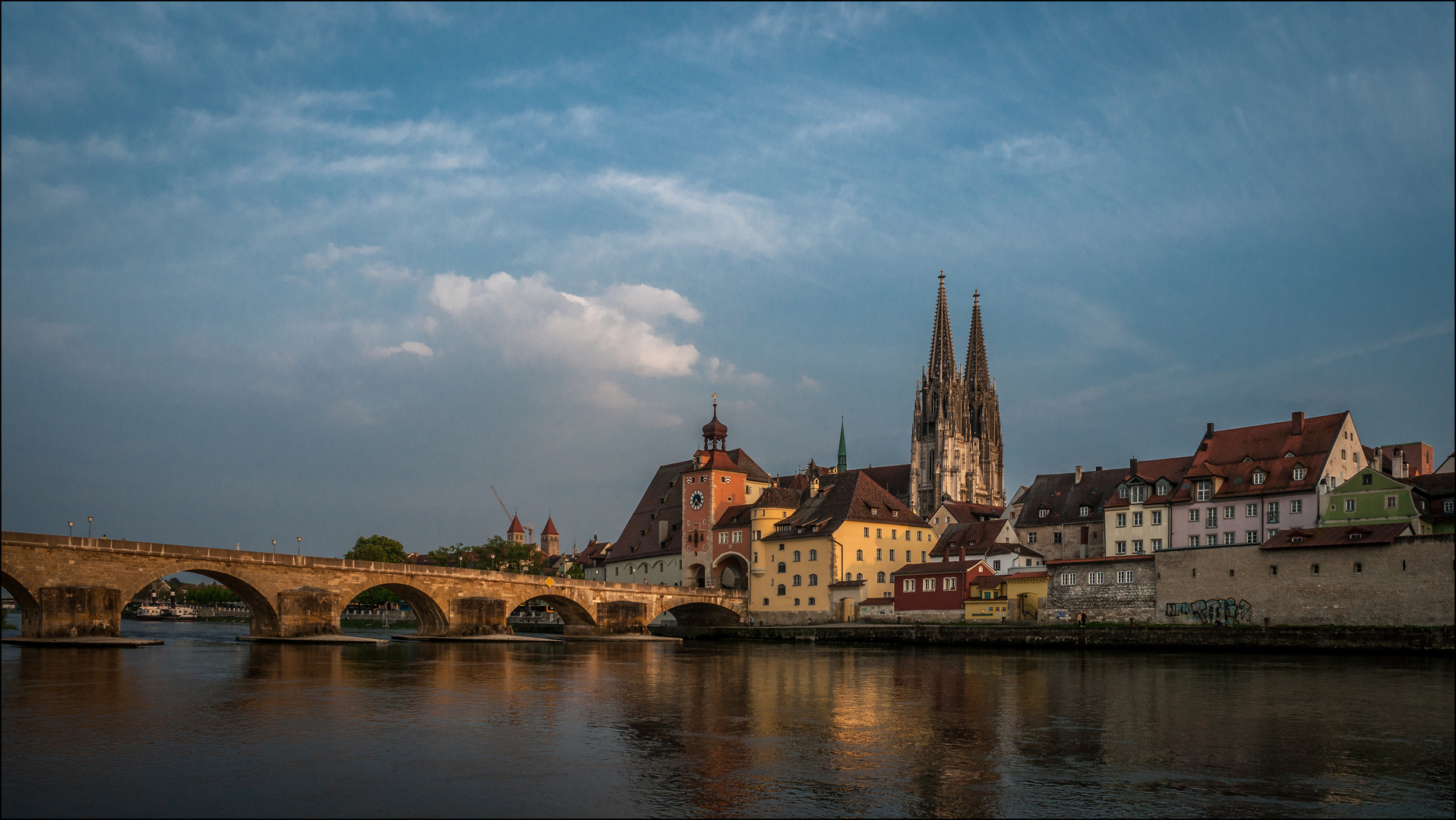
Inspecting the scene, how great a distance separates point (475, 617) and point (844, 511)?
29.0 m

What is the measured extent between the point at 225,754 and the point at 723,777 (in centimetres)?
857

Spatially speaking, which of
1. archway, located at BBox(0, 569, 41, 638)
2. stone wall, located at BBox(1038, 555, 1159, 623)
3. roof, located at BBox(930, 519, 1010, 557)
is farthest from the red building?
archway, located at BBox(0, 569, 41, 638)

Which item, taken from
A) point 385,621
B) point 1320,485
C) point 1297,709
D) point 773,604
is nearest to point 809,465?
point 773,604

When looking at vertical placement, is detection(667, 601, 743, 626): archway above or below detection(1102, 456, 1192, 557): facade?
below

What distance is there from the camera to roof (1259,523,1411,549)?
54.5m

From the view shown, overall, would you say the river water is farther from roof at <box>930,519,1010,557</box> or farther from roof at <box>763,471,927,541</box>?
roof at <box>763,471,927,541</box>

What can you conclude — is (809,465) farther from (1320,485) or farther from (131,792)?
(131,792)

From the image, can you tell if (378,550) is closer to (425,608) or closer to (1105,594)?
(425,608)

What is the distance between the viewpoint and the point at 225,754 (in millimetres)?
19406

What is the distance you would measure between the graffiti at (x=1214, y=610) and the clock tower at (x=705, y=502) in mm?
40595

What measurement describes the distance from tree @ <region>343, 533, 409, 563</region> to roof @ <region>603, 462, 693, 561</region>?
21.8 meters

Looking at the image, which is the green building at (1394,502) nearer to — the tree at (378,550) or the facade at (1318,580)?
the facade at (1318,580)

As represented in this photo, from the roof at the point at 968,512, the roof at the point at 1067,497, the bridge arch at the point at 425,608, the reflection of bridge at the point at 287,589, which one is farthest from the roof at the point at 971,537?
the bridge arch at the point at 425,608

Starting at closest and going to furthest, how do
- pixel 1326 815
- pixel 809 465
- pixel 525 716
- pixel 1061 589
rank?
pixel 1326 815, pixel 525 716, pixel 1061 589, pixel 809 465
